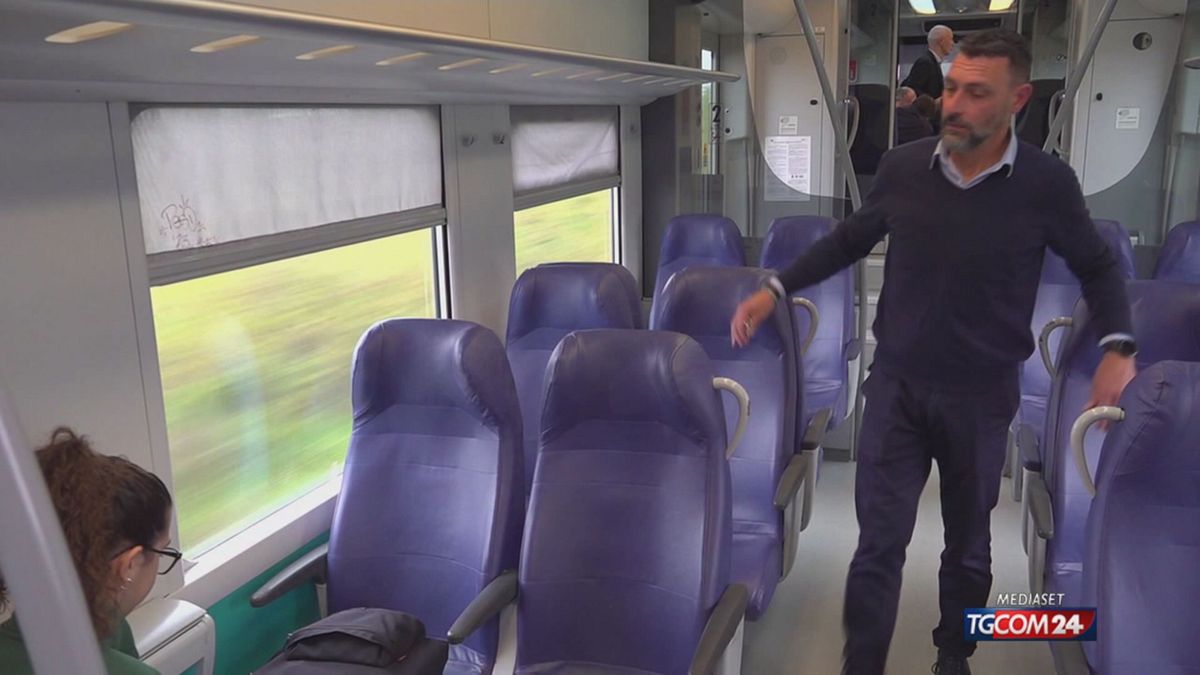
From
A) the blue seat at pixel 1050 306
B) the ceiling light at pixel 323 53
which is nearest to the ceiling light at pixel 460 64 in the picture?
the ceiling light at pixel 323 53

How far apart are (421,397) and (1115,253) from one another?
113 inches

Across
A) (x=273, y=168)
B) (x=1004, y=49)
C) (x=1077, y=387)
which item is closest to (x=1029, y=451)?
(x=1077, y=387)

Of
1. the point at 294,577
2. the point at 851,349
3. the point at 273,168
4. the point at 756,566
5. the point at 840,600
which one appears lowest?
the point at 840,600

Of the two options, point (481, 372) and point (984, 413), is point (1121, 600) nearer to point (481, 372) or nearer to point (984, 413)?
point (984, 413)

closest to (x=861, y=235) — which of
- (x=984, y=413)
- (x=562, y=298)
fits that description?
(x=984, y=413)

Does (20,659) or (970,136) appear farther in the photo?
(970,136)

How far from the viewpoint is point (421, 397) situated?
97.8 inches

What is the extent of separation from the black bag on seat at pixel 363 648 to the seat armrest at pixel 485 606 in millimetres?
46

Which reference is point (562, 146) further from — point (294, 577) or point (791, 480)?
point (294, 577)

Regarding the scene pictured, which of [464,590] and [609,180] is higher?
[609,180]

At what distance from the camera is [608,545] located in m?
2.22

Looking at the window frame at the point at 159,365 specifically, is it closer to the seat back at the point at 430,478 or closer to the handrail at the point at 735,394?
the seat back at the point at 430,478

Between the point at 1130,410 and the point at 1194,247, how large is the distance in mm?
2759

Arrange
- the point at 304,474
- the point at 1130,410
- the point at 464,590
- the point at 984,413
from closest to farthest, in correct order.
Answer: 1. the point at 1130,410
2. the point at 984,413
3. the point at 464,590
4. the point at 304,474
